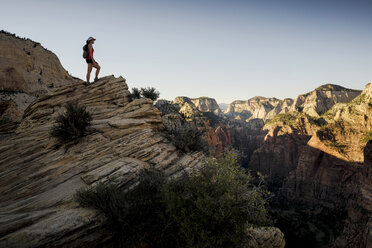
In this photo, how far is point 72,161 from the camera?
268 inches

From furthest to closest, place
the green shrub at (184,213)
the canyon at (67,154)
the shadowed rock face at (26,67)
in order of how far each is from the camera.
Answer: the shadowed rock face at (26,67)
the green shrub at (184,213)
the canyon at (67,154)

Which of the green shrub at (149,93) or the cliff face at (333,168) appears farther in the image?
the cliff face at (333,168)

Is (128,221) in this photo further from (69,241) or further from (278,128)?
(278,128)

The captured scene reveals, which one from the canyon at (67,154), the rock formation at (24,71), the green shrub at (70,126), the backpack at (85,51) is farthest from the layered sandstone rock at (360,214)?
the rock formation at (24,71)

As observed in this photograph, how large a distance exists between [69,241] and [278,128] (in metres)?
102

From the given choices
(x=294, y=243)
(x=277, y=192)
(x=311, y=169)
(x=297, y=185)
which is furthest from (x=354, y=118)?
(x=294, y=243)

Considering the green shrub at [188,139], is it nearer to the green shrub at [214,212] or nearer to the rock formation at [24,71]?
the green shrub at [214,212]

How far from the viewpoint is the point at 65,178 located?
19.9 ft

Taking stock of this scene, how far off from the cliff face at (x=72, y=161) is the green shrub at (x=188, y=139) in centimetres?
54

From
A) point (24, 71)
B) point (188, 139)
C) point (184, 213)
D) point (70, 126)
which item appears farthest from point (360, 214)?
point (24, 71)

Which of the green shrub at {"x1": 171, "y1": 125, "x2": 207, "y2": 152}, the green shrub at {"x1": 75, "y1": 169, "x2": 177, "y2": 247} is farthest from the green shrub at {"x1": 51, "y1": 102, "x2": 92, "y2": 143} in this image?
the green shrub at {"x1": 171, "y1": 125, "x2": 207, "y2": 152}

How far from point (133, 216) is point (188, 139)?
5309mm

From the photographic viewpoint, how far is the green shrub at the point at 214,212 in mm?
4211

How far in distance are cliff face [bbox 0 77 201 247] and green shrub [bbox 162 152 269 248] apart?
6.95 feet
